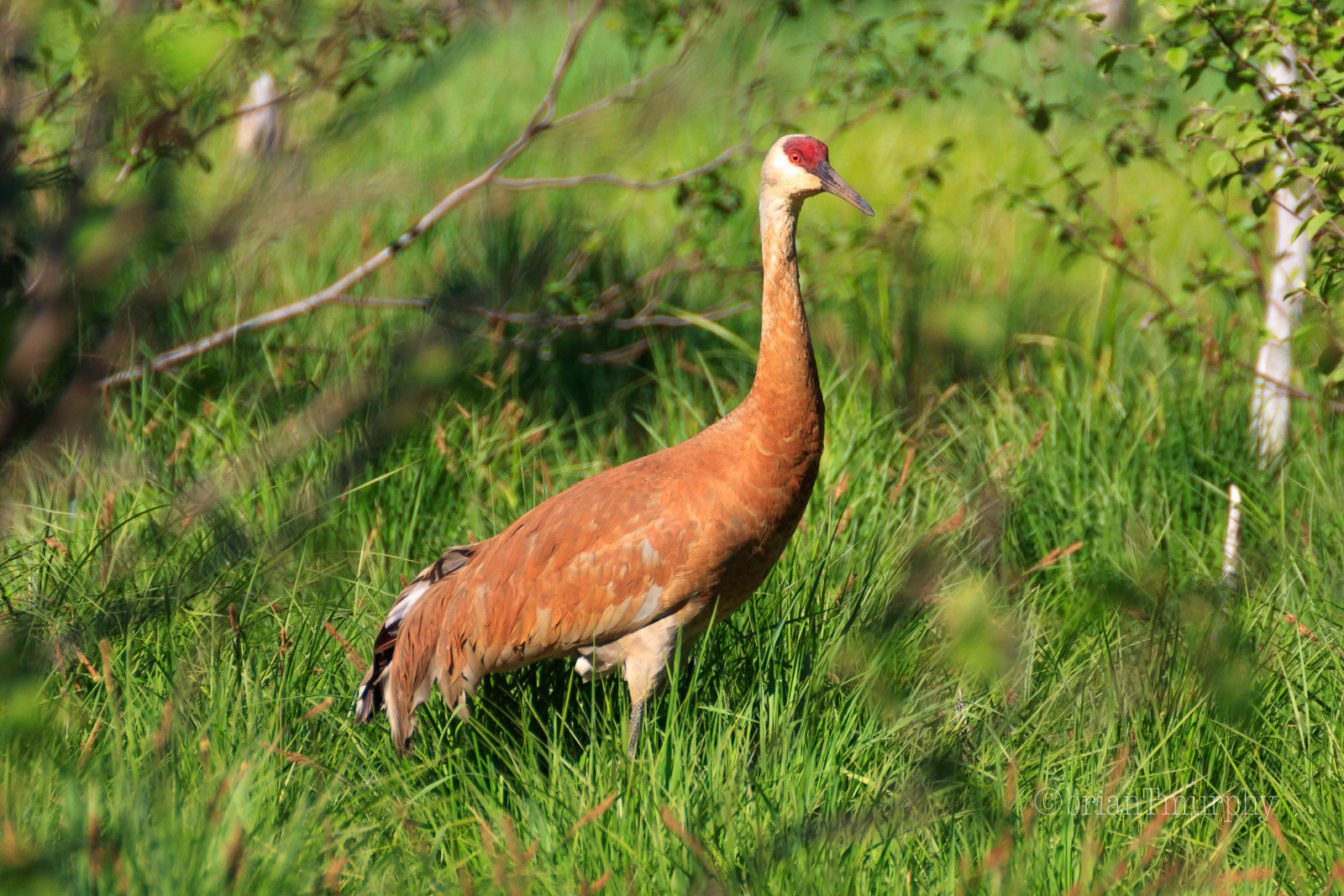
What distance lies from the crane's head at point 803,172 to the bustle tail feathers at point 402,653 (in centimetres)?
133

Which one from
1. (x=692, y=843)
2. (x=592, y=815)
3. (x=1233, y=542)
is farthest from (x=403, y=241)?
(x=1233, y=542)

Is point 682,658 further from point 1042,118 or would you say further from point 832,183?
point 1042,118

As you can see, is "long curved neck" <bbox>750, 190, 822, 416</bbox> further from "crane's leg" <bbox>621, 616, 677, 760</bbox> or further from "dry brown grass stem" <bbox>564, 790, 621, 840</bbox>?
"dry brown grass stem" <bbox>564, 790, 621, 840</bbox>

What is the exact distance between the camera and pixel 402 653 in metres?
2.97

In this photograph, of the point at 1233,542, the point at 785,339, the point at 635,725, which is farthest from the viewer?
the point at 1233,542

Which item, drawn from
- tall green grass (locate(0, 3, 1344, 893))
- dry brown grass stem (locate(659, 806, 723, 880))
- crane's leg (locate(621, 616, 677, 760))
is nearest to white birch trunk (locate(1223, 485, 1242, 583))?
tall green grass (locate(0, 3, 1344, 893))

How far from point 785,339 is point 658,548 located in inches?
24.6

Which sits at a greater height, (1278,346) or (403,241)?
(403,241)

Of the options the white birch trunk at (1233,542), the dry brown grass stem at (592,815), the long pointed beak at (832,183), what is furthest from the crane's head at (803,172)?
the white birch trunk at (1233,542)

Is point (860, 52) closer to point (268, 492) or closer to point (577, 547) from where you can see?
point (577, 547)

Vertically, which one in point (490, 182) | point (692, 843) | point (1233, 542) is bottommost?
point (1233, 542)

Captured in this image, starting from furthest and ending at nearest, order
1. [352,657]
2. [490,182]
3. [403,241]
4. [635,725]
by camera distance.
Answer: [403,241] < [352,657] < [635,725] < [490,182]

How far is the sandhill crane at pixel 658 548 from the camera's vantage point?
9.49 ft

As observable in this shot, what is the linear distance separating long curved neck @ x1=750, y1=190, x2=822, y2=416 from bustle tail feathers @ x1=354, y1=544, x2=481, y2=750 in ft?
3.25
